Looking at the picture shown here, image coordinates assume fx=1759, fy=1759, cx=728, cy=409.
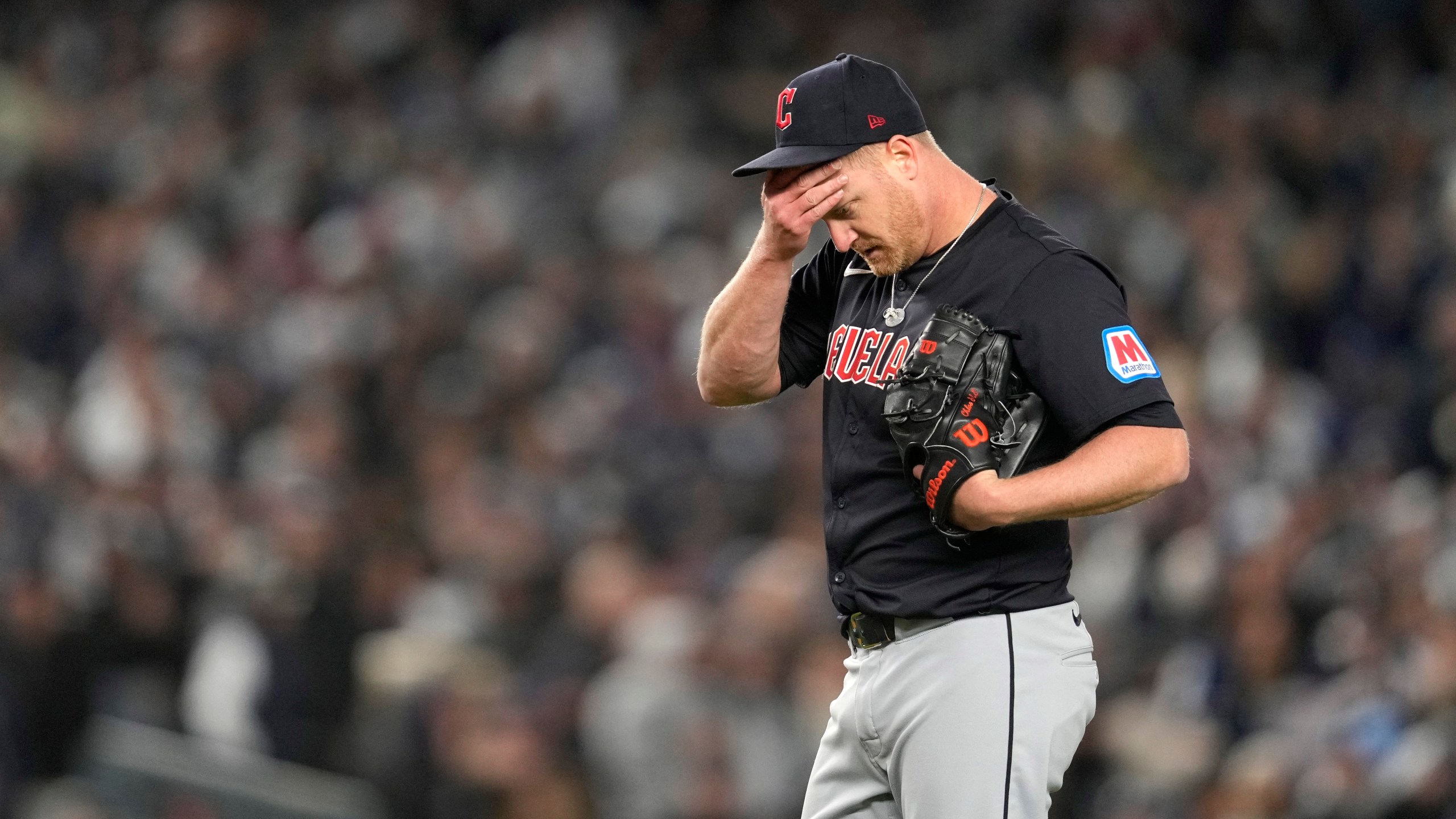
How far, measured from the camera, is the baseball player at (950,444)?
2.43 meters

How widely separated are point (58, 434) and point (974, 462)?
7603 mm

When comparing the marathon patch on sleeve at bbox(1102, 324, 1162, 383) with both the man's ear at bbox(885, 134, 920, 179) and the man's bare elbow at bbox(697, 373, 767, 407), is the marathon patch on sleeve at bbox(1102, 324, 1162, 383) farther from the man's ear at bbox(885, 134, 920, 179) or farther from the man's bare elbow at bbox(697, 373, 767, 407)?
the man's bare elbow at bbox(697, 373, 767, 407)

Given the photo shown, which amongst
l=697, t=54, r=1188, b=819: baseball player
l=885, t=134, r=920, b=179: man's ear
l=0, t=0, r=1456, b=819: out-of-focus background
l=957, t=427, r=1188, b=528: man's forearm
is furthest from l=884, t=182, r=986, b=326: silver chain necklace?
l=0, t=0, r=1456, b=819: out-of-focus background

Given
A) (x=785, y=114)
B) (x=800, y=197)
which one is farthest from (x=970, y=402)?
(x=785, y=114)

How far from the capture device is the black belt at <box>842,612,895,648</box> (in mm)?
2645

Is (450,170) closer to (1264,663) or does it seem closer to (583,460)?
(583,460)

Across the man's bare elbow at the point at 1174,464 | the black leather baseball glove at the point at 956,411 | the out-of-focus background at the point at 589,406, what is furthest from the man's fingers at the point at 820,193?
the out-of-focus background at the point at 589,406

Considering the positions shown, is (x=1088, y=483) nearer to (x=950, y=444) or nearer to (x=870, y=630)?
(x=950, y=444)

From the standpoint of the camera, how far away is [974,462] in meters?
2.40

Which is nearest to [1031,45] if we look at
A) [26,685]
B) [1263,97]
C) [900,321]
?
[1263,97]

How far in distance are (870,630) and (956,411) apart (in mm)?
428

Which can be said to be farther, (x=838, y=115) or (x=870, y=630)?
(x=870, y=630)

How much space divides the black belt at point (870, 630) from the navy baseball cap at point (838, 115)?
689mm

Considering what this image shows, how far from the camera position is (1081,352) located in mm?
2455
